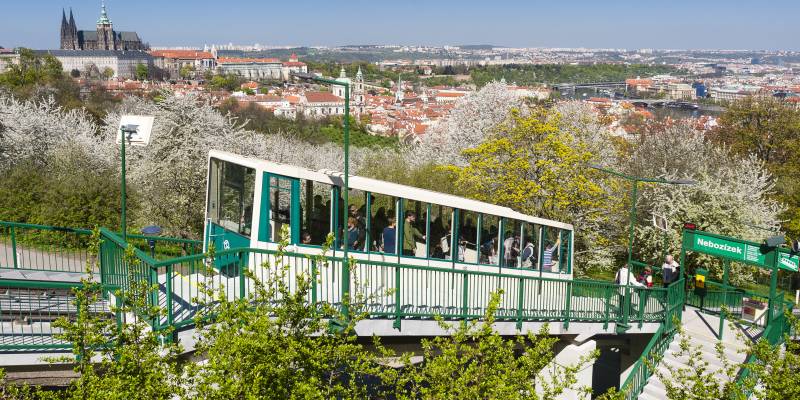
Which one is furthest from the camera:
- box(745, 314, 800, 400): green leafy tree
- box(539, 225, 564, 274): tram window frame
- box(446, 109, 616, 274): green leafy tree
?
box(446, 109, 616, 274): green leafy tree

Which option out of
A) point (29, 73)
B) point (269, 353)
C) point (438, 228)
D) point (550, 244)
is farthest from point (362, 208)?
point (29, 73)

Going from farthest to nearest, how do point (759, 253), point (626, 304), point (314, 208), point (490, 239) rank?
point (626, 304), point (490, 239), point (759, 253), point (314, 208)

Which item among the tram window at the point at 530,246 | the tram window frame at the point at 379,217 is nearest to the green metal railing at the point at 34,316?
the tram window frame at the point at 379,217

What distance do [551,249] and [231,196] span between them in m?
7.33

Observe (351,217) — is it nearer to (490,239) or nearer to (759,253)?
(490,239)

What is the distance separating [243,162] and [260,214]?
1058 millimetres

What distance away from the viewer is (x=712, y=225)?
26.1 m

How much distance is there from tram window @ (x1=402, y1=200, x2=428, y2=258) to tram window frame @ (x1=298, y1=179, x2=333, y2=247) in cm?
148

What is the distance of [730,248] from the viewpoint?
1465 centimetres

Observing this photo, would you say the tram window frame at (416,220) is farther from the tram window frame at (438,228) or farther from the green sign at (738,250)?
the green sign at (738,250)

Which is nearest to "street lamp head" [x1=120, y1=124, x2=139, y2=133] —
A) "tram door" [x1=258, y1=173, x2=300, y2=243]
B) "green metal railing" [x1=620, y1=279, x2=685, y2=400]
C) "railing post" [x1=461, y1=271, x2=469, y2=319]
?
"tram door" [x1=258, y1=173, x2=300, y2=243]

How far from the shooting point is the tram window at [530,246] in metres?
15.2

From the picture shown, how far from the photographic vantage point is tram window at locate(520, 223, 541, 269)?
1516 cm

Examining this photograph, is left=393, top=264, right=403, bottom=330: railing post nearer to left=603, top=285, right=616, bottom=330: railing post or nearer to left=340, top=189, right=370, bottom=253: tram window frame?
left=340, top=189, right=370, bottom=253: tram window frame
